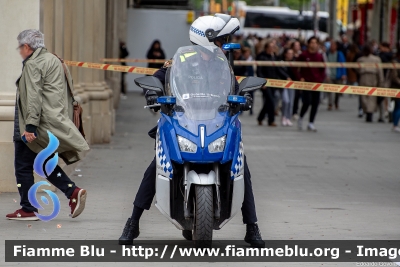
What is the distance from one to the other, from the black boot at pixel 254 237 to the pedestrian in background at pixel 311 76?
41.2ft

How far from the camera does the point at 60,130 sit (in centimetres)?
881

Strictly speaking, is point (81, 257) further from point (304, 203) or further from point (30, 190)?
point (304, 203)

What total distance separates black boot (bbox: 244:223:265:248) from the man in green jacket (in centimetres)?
177

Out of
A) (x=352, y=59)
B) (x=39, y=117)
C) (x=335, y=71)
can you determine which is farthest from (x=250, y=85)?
(x=335, y=71)

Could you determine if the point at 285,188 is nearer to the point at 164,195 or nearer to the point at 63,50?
the point at 63,50

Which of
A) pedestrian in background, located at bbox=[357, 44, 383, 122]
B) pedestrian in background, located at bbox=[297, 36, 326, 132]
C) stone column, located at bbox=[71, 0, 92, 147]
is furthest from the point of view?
pedestrian in background, located at bbox=[357, 44, 383, 122]

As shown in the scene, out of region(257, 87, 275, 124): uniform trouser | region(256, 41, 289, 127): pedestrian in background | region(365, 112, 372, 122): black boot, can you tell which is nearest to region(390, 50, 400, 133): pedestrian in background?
region(256, 41, 289, 127): pedestrian in background

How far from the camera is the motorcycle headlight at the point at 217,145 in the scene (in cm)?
715

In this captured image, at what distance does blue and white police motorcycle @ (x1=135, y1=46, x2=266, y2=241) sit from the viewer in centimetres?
713

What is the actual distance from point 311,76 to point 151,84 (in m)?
13.7

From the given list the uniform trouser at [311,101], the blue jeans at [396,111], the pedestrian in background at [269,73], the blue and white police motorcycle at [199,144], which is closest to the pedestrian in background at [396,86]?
the blue jeans at [396,111]

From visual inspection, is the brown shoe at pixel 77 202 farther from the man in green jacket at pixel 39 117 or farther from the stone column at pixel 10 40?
the stone column at pixel 10 40

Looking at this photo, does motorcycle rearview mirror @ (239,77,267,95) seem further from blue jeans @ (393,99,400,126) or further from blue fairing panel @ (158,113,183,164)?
blue jeans @ (393,99,400,126)

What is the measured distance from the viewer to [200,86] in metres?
7.41
